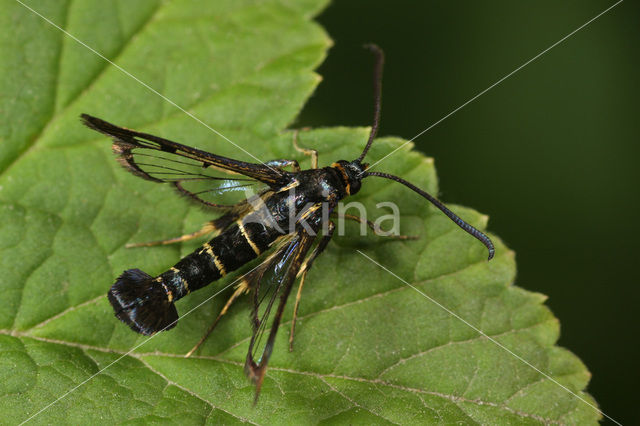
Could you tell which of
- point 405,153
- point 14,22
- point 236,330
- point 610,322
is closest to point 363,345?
point 236,330

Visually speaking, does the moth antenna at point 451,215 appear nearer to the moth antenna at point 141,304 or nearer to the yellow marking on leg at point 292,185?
the yellow marking on leg at point 292,185

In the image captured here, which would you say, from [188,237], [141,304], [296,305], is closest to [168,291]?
[141,304]

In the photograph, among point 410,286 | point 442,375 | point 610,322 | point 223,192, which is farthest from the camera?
point 610,322

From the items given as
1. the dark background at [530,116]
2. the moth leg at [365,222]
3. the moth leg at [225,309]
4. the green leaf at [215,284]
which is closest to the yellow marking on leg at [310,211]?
the moth leg at [365,222]

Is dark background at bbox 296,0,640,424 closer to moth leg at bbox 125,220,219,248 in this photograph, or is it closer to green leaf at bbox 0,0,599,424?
green leaf at bbox 0,0,599,424

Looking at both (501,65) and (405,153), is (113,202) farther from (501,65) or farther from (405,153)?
(501,65)
